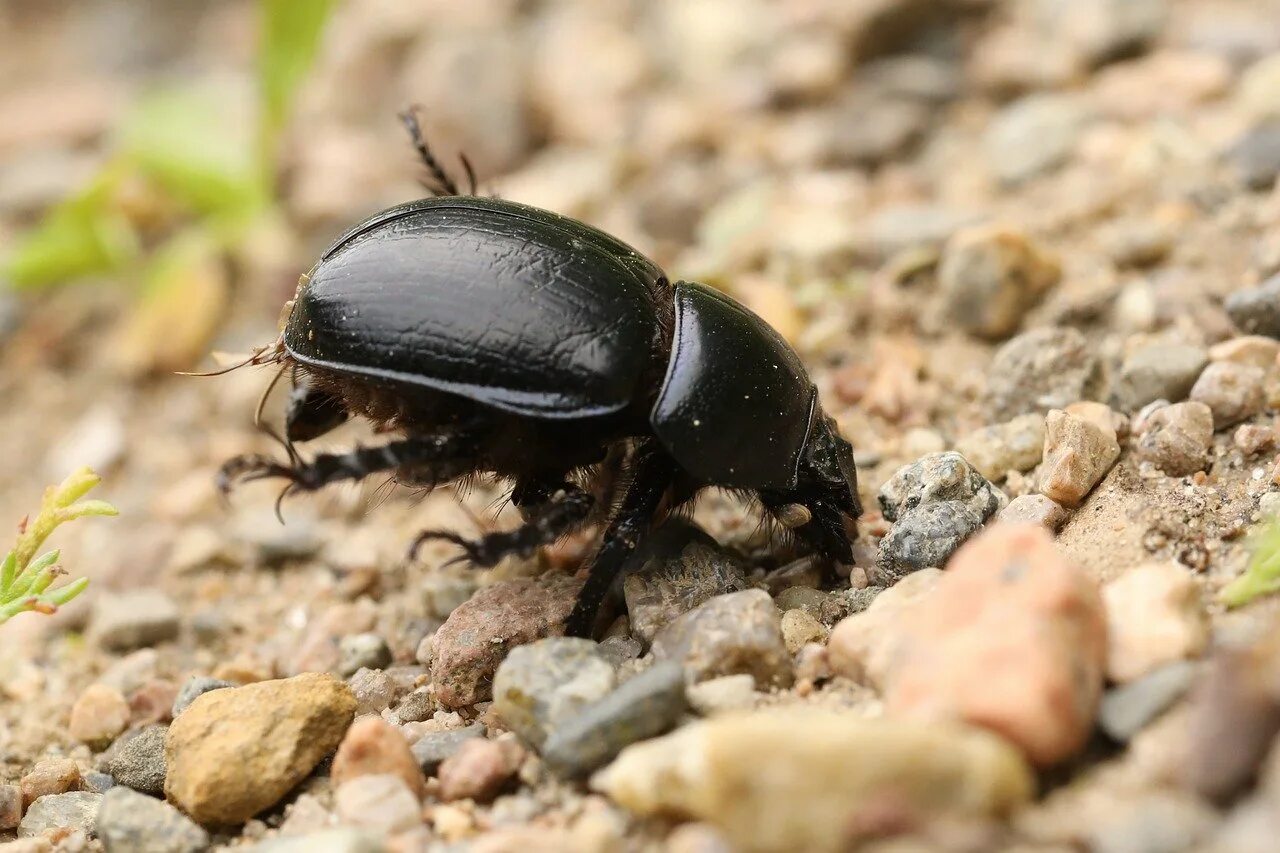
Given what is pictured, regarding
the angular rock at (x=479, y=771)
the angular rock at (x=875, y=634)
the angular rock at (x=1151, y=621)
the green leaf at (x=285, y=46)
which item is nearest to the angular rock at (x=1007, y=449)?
the angular rock at (x=875, y=634)

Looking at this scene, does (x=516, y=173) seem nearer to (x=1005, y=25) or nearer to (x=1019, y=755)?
(x=1005, y=25)

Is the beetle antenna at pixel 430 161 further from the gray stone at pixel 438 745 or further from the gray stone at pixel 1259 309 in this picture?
the gray stone at pixel 1259 309

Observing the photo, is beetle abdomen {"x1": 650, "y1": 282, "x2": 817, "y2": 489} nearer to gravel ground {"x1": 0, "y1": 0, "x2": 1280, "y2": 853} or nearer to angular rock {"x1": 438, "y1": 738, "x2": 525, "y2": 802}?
gravel ground {"x1": 0, "y1": 0, "x2": 1280, "y2": 853}

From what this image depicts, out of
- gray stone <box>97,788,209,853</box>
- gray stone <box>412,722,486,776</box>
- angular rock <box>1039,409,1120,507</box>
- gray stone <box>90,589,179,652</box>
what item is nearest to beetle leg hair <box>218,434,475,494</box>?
gray stone <box>412,722,486,776</box>

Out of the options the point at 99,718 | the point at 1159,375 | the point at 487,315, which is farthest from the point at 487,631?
the point at 1159,375

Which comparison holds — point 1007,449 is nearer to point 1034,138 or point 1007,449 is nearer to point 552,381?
point 552,381

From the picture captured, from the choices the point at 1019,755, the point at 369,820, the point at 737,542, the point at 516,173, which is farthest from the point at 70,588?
the point at 516,173
